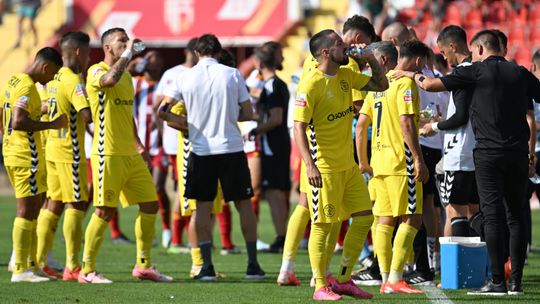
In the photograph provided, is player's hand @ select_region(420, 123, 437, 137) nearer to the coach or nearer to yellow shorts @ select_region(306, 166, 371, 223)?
the coach

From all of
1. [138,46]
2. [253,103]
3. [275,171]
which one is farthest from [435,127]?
[275,171]

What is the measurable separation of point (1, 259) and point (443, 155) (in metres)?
5.40

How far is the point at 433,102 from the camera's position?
35.8 ft

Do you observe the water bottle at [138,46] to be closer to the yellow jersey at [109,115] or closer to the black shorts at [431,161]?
the yellow jersey at [109,115]

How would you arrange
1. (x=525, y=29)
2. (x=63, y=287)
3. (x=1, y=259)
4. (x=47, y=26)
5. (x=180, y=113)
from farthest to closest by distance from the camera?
1. (x=47, y=26)
2. (x=525, y=29)
3. (x=1, y=259)
4. (x=180, y=113)
5. (x=63, y=287)

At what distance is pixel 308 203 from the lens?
9.56m

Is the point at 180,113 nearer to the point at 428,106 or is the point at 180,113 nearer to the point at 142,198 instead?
the point at 142,198

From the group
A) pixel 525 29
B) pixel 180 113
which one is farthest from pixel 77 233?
pixel 525 29

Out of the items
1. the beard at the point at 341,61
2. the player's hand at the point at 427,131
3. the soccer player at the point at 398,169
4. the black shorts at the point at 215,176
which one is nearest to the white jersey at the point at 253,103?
the black shorts at the point at 215,176

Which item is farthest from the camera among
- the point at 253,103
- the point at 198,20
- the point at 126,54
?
the point at 198,20

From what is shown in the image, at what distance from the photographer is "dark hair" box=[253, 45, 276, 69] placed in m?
13.9

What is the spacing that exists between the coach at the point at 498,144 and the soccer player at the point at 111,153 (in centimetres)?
285

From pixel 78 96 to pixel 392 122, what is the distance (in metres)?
2.87

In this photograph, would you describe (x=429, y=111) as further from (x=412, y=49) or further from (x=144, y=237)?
(x=144, y=237)
